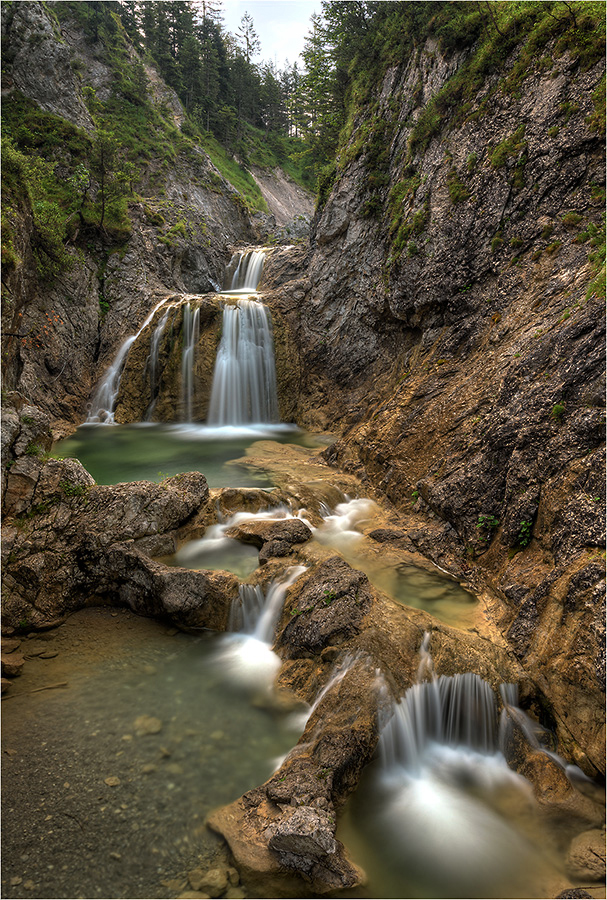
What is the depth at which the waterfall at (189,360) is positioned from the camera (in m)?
18.6

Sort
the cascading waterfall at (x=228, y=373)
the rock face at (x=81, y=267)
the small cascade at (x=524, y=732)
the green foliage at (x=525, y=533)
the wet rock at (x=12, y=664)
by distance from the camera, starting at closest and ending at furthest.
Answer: the small cascade at (x=524, y=732) < the wet rock at (x=12, y=664) < the green foliage at (x=525, y=533) < the rock face at (x=81, y=267) < the cascading waterfall at (x=228, y=373)

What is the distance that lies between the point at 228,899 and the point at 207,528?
588cm

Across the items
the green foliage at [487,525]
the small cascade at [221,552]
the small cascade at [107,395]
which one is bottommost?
the small cascade at [221,552]

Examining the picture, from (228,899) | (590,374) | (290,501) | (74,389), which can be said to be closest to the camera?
(228,899)

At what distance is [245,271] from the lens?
1077 inches

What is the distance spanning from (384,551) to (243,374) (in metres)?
12.3

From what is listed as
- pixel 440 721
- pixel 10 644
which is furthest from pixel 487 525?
pixel 10 644

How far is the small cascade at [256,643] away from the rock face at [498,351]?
10.1 feet

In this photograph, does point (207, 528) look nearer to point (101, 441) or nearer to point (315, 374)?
A: point (101, 441)

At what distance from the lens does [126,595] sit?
7328mm

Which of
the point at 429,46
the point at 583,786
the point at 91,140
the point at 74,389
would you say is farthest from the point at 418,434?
the point at 91,140

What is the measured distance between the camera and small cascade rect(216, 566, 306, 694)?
6102 millimetres

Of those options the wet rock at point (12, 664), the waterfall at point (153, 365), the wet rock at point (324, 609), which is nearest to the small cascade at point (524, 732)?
the wet rock at point (324, 609)

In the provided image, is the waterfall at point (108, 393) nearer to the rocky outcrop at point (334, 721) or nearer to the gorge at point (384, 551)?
the gorge at point (384, 551)
